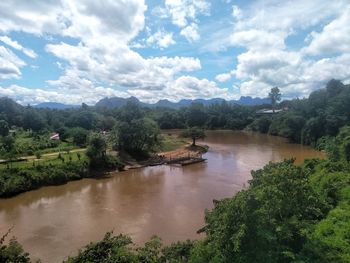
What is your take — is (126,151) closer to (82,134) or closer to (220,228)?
(82,134)

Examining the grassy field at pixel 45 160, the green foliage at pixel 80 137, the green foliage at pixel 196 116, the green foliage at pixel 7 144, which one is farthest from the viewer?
the green foliage at pixel 196 116

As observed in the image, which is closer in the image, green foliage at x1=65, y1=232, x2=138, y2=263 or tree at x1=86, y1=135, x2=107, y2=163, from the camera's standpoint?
green foliage at x1=65, y1=232, x2=138, y2=263

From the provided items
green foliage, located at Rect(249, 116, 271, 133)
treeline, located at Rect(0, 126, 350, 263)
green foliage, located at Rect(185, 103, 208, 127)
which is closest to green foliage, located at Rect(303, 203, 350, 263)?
treeline, located at Rect(0, 126, 350, 263)

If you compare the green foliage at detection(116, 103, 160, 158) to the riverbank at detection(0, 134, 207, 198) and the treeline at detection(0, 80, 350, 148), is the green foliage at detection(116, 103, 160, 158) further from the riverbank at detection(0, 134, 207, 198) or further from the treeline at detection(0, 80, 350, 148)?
the riverbank at detection(0, 134, 207, 198)

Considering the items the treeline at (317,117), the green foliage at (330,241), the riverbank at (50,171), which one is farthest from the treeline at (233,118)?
the green foliage at (330,241)

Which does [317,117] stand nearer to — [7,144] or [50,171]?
[50,171]

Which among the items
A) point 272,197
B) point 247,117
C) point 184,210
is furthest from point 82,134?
point 247,117

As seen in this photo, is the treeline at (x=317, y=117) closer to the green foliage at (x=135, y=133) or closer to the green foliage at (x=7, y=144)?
the green foliage at (x=135, y=133)

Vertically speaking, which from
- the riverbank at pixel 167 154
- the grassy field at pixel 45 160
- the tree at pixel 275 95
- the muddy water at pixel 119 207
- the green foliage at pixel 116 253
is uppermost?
the tree at pixel 275 95
